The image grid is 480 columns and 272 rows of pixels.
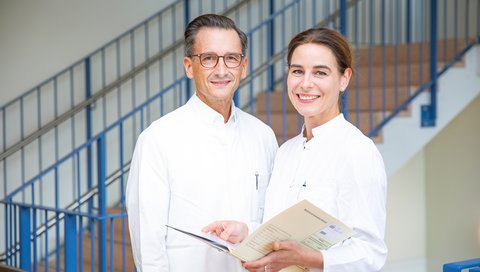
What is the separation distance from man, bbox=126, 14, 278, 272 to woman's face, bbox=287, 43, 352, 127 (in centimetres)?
29

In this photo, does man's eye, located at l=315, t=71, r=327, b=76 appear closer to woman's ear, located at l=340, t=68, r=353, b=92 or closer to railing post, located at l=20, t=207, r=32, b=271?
woman's ear, located at l=340, t=68, r=353, b=92

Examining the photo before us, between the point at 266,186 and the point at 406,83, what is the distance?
310cm

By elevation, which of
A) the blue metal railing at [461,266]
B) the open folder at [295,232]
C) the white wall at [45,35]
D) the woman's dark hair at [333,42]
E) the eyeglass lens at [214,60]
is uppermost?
the white wall at [45,35]

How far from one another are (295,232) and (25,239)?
293 centimetres

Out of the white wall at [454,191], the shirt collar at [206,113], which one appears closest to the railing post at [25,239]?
the shirt collar at [206,113]

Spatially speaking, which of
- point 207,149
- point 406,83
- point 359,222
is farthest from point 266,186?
point 406,83

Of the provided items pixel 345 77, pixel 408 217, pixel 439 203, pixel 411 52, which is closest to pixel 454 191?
pixel 439 203

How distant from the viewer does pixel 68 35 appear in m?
6.32

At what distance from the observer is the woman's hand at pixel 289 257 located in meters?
1.90

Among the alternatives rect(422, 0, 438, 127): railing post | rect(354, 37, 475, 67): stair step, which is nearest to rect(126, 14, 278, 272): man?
rect(422, 0, 438, 127): railing post

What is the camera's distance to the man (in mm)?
2260

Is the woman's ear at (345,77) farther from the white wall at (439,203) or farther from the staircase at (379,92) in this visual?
the white wall at (439,203)

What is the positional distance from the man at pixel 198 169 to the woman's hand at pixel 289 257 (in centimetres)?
39

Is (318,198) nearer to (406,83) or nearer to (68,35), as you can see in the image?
(406,83)
